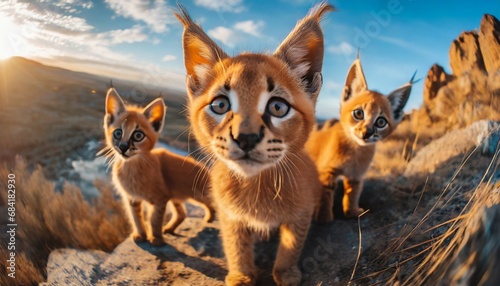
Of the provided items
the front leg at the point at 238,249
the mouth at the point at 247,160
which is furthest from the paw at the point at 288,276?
the mouth at the point at 247,160

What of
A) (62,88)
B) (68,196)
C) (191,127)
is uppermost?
(62,88)

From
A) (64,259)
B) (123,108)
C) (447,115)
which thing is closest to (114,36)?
(123,108)

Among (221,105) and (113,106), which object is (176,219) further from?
(221,105)

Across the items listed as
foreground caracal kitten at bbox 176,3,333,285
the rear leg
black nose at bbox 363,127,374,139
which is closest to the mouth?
foreground caracal kitten at bbox 176,3,333,285

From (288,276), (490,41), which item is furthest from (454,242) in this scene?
(490,41)

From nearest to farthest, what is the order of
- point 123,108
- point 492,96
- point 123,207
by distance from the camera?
point 492,96 < point 123,108 < point 123,207

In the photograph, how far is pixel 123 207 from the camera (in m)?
2.95

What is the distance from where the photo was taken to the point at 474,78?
2.27 meters

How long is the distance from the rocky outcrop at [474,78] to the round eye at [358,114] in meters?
0.64

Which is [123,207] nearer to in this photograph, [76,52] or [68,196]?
[68,196]

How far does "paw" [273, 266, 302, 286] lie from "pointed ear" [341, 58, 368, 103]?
4.07ft

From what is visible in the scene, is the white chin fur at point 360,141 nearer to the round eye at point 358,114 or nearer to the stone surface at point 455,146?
the round eye at point 358,114

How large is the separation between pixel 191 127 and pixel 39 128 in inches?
48.8

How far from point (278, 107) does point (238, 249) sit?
0.97 m
